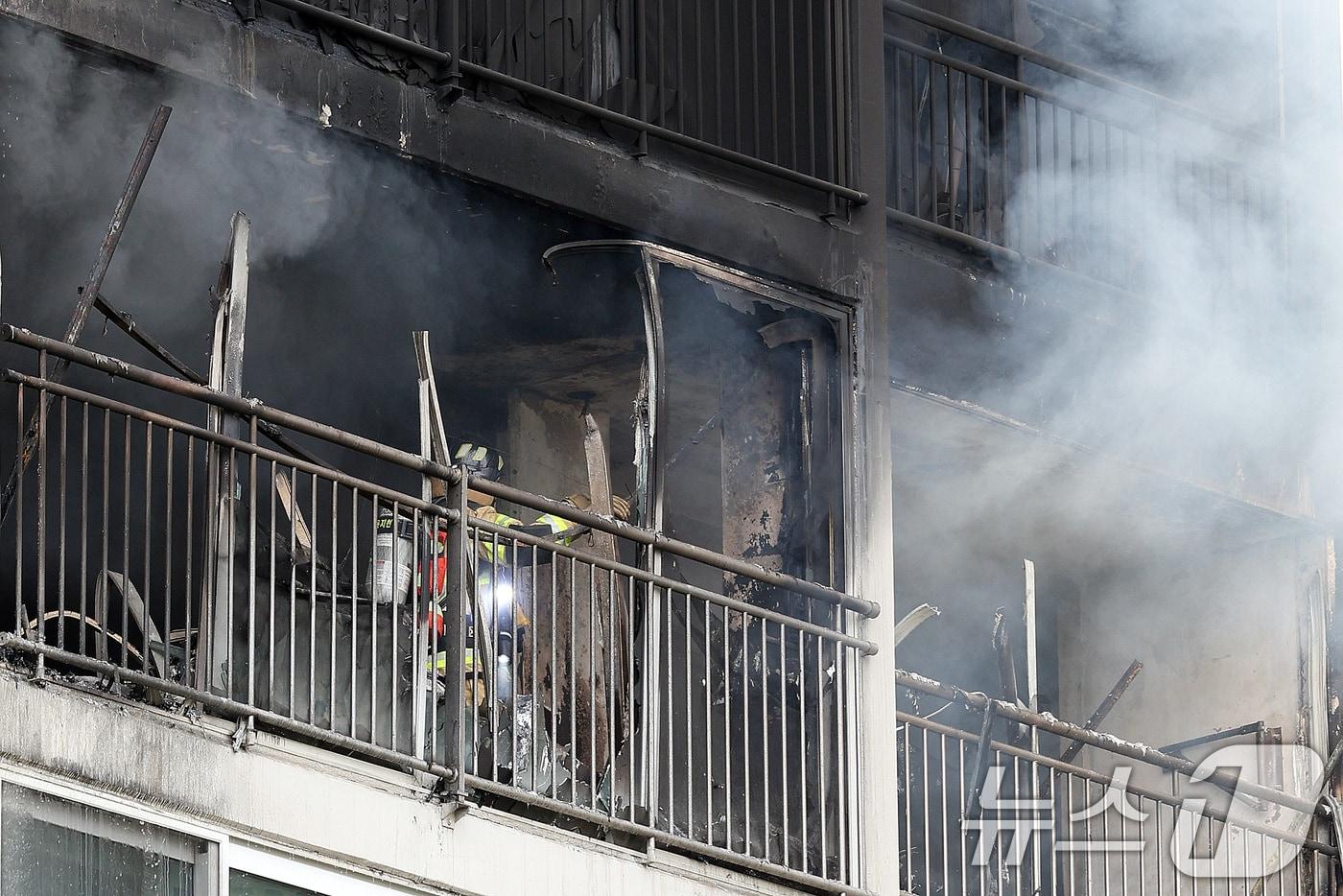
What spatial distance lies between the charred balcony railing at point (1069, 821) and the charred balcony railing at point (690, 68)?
86.9 inches

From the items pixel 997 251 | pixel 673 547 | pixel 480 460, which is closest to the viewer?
pixel 673 547

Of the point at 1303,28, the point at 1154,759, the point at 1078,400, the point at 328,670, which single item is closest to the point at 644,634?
the point at 328,670

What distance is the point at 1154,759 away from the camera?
35.9 ft

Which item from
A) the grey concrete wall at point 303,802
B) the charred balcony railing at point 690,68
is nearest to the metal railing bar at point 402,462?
the grey concrete wall at point 303,802

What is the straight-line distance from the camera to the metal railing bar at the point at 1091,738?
9867mm

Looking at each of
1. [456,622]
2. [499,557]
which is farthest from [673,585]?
[499,557]

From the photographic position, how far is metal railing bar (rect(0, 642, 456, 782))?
22.2ft

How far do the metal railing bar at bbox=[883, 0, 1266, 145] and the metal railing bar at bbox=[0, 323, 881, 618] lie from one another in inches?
117

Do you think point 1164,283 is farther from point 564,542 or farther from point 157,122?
point 157,122

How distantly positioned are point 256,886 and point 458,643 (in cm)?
105

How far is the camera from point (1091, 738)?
10484 mm

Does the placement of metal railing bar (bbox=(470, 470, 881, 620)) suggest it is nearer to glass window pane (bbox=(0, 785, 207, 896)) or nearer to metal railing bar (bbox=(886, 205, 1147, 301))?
glass window pane (bbox=(0, 785, 207, 896))

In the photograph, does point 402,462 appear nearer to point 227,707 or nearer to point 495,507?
point 227,707

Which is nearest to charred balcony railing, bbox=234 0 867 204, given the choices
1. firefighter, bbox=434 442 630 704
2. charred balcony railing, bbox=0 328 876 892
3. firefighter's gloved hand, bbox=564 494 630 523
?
firefighter, bbox=434 442 630 704
